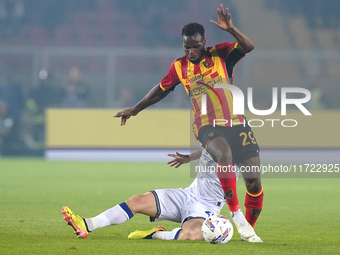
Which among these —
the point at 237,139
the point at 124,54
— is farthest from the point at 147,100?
the point at 124,54

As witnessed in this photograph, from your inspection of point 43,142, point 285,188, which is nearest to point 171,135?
point 43,142

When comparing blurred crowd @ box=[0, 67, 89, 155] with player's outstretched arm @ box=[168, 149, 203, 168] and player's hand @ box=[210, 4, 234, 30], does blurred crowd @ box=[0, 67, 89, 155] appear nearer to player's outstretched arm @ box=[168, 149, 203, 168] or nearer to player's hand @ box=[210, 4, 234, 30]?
player's outstretched arm @ box=[168, 149, 203, 168]

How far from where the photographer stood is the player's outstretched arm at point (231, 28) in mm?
4660

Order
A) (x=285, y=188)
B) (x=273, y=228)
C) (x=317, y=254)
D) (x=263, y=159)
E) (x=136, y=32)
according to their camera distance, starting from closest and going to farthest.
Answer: (x=317, y=254), (x=273, y=228), (x=285, y=188), (x=263, y=159), (x=136, y=32)

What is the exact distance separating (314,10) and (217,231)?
16.3 metres

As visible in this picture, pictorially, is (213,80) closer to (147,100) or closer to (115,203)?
(147,100)

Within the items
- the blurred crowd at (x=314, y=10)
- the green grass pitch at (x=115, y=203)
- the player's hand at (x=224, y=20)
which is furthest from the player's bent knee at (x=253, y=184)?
the blurred crowd at (x=314, y=10)

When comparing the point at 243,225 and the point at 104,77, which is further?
the point at 104,77

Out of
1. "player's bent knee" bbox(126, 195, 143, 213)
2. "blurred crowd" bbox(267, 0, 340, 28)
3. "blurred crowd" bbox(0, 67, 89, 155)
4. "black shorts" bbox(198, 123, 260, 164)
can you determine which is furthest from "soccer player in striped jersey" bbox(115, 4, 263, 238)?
"blurred crowd" bbox(267, 0, 340, 28)

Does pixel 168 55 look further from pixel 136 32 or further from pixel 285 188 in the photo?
pixel 285 188

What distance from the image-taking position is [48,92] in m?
16.2

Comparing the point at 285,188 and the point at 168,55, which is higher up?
the point at 168,55

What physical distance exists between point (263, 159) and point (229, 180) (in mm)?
9524

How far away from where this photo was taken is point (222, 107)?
5.15 meters
